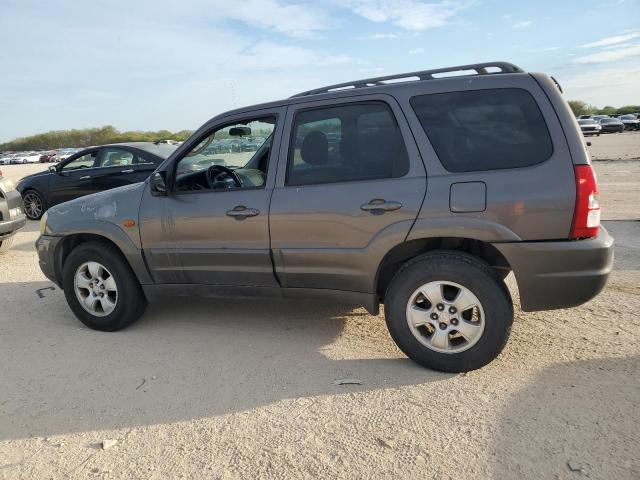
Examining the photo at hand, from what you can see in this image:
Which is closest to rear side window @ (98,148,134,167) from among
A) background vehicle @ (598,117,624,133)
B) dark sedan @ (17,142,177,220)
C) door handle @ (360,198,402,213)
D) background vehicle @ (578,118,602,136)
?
dark sedan @ (17,142,177,220)

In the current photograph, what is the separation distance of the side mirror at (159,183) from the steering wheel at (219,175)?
13.9 inches

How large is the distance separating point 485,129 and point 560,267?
0.96 metres

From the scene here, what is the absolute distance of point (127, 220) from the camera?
4.18 meters

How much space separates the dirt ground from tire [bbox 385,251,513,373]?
0.45 ft

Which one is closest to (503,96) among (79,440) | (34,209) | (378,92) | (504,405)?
(378,92)

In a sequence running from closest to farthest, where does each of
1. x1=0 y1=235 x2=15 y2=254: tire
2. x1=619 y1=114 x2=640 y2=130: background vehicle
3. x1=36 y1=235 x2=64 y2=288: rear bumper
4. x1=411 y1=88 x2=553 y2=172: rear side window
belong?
x1=411 y1=88 x2=553 y2=172: rear side window
x1=36 y1=235 x2=64 y2=288: rear bumper
x1=0 y1=235 x2=15 y2=254: tire
x1=619 y1=114 x2=640 y2=130: background vehicle

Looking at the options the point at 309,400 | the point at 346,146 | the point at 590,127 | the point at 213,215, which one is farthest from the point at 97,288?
the point at 590,127

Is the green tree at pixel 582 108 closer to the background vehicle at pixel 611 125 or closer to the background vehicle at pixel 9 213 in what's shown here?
the background vehicle at pixel 611 125

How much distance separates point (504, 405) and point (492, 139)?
160cm

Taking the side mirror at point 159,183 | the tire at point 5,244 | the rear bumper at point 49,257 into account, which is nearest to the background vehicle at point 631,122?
the tire at point 5,244

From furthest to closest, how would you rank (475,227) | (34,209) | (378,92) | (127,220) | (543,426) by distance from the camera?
1. (34,209)
2. (127,220)
3. (378,92)
4. (475,227)
5. (543,426)

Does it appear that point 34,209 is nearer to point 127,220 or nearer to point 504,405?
point 127,220

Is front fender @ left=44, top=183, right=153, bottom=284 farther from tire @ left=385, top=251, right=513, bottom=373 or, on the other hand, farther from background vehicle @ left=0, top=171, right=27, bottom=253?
background vehicle @ left=0, top=171, right=27, bottom=253

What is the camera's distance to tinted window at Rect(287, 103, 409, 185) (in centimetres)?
338
